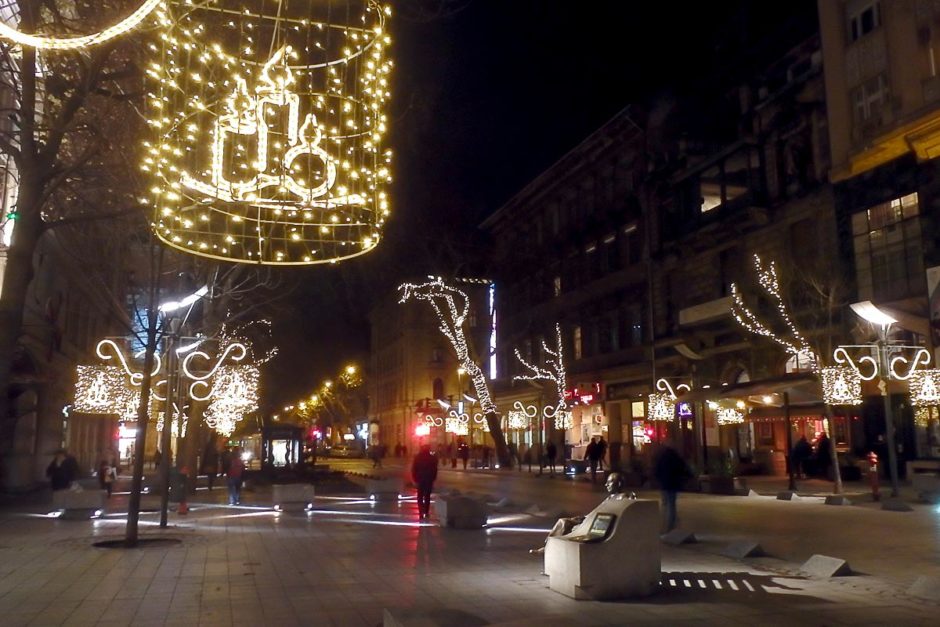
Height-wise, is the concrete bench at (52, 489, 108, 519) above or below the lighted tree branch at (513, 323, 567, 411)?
below

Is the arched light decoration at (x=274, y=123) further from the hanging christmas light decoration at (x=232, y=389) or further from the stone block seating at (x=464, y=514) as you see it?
the hanging christmas light decoration at (x=232, y=389)

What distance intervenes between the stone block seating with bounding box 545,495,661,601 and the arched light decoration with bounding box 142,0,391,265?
13.8 feet

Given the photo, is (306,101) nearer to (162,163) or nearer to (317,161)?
(317,161)

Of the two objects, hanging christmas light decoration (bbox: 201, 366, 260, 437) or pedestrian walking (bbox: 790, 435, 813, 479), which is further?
pedestrian walking (bbox: 790, 435, 813, 479)

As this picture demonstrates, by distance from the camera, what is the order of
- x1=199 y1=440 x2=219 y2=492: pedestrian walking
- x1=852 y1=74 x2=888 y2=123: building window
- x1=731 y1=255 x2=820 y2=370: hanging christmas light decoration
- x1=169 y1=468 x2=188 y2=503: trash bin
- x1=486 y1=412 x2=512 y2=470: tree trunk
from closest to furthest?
x1=169 y1=468 x2=188 y2=503: trash bin < x1=852 y1=74 x2=888 y2=123: building window < x1=731 y1=255 x2=820 y2=370: hanging christmas light decoration < x1=199 y1=440 x2=219 y2=492: pedestrian walking < x1=486 y1=412 x2=512 y2=470: tree trunk

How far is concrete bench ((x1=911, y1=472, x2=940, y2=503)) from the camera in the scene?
20328mm

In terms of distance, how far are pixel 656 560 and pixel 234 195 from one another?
20.2 feet

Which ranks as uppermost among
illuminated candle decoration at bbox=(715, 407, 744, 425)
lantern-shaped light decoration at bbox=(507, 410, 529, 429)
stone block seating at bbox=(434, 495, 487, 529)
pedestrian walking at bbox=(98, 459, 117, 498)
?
lantern-shaped light decoration at bbox=(507, 410, 529, 429)

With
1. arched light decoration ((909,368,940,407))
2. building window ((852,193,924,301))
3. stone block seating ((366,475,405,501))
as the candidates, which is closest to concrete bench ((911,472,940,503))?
arched light decoration ((909,368,940,407))

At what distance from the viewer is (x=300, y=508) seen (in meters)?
21.3

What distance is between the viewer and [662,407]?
32625 millimetres

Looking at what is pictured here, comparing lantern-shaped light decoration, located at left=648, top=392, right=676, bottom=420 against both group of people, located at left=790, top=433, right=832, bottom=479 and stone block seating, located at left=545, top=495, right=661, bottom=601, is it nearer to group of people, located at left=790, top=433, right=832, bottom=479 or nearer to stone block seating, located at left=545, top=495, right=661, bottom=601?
group of people, located at left=790, top=433, right=832, bottom=479

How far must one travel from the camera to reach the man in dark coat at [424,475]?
61.7 feet

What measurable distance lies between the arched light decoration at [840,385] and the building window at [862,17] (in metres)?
11.6
